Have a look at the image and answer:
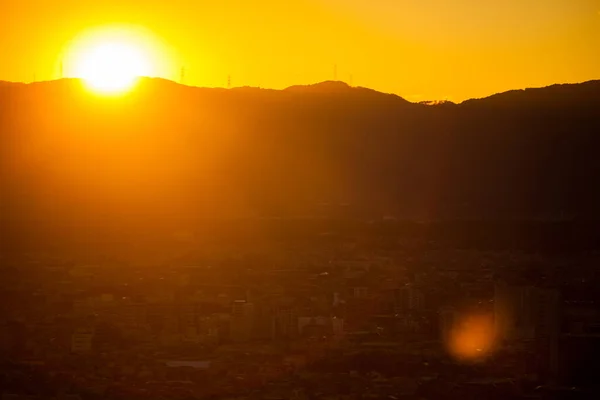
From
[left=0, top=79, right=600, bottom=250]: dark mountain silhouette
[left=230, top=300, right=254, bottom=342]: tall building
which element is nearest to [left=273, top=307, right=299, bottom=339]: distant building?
[left=230, top=300, right=254, bottom=342]: tall building

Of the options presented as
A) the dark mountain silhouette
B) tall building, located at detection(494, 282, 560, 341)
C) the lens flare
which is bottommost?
the lens flare

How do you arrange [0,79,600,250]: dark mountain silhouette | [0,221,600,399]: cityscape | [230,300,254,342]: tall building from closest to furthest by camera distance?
[0,221,600,399]: cityscape, [230,300,254,342]: tall building, [0,79,600,250]: dark mountain silhouette

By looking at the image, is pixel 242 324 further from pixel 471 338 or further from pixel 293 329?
pixel 471 338

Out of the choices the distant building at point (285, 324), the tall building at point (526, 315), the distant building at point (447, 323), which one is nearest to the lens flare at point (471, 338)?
the distant building at point (447, 323)

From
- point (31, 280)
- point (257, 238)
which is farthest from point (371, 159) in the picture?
point (31, 280)

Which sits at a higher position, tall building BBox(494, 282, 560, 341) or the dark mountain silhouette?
the dark mountain silhouette

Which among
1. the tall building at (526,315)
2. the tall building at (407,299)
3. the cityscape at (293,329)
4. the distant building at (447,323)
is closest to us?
the cityscape at (293,329)

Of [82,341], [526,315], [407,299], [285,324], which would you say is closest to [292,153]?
[407,299]

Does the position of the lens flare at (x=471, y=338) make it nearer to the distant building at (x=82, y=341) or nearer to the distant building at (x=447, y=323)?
the distant building at (x=447, y=323)

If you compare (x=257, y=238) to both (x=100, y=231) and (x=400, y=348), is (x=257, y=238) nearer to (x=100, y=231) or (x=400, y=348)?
(x=100, y=231)

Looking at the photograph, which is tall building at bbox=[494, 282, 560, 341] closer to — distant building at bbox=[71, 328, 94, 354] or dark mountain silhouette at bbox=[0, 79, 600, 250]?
distant building at bbox=[71, 328, 94, 354]
